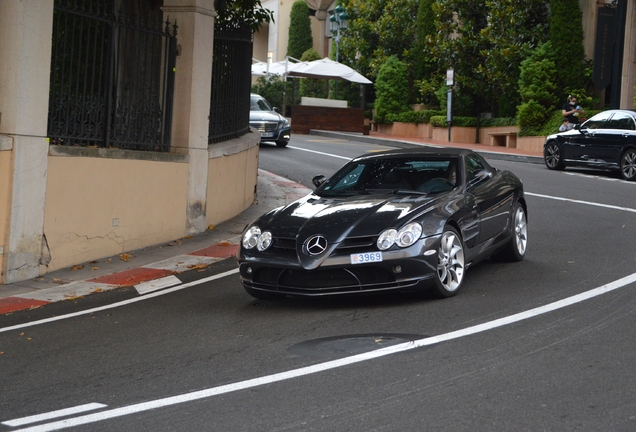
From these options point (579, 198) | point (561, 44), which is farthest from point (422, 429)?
point (561, 44)

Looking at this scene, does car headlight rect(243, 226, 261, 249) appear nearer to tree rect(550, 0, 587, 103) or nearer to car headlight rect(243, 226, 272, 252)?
car headlight rect(243, 226, 272, 252)

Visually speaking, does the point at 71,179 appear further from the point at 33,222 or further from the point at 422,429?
the point at 422,429

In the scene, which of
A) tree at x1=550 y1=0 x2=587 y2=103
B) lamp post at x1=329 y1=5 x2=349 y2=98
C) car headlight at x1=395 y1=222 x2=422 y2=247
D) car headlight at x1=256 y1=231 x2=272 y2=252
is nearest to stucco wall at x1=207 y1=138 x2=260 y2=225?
car headlight at x1=256 y1=231 x2=272 y2=252

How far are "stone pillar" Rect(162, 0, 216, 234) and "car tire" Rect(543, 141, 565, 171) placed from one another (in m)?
11.7

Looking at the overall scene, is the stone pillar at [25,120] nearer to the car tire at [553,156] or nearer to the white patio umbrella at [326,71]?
the car tire at [553,156]

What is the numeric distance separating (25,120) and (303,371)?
212 inches

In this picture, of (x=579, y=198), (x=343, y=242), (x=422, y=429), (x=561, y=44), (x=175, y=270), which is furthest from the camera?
(x=561, y=44)

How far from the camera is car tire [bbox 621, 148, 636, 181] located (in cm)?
2011

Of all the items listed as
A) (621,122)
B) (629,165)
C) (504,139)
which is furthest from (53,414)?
(504,139)

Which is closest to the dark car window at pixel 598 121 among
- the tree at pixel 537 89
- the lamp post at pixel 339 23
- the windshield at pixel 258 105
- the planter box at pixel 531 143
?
the planter box at pixel 531 143

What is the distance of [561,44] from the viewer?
30.1 m

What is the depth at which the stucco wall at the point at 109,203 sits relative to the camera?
34.3 ft

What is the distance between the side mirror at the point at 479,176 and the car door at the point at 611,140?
38.8 ft

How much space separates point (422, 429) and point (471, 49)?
31.0m
